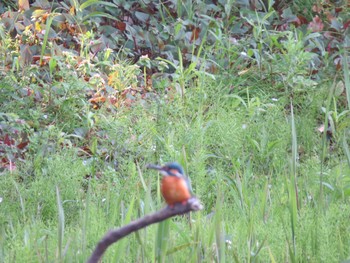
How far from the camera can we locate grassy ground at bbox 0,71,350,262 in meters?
2.24

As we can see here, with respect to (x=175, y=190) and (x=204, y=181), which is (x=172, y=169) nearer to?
(x=175, y=190)

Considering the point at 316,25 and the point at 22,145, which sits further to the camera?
the point at 316,25

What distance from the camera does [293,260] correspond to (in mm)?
1895

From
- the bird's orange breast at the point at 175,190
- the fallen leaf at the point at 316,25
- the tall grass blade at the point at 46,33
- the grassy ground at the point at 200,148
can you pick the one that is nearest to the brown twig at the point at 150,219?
the bird's orange breast at the point at 175,190

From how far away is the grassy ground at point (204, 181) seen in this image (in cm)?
224

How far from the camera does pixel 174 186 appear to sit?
676 millimetres

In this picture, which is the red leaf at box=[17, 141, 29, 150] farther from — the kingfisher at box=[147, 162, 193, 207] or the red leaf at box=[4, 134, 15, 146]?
the kingfisher at box=[147, 162, 193, 207]

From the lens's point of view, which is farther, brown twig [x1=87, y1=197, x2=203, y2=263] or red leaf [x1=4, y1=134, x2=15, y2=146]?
red leaf [x1=4, y1=134, x2=15, y2=146]

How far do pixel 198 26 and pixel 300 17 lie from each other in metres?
0.83

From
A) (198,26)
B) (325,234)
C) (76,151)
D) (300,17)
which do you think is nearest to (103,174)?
(76,151)

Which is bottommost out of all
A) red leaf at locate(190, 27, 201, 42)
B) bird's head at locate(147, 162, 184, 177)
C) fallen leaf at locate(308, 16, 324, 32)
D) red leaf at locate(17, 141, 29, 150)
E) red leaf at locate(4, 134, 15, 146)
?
fallen leaf at locate(308, 16, 324, 32)

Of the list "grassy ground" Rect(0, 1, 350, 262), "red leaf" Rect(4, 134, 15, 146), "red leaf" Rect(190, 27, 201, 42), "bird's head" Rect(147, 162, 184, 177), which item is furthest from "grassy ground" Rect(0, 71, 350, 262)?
"bird's head" Rect(147, 162, 184, 177)

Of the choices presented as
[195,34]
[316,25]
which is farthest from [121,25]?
→ [316,25]

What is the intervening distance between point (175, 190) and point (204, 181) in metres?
2.47
